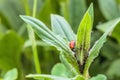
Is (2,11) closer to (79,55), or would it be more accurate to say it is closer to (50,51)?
(50,51)

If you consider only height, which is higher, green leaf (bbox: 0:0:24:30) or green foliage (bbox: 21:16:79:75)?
green foliage (bbox: 21:16:79:75)

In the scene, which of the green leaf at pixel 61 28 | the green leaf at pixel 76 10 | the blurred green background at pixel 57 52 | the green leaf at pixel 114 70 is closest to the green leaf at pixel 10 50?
the blurred green background at pixel 57 52

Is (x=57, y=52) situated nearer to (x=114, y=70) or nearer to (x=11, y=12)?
(x=114, y=70)

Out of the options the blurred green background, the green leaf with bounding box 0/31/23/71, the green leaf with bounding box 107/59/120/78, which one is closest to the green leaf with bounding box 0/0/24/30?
the blurred green background

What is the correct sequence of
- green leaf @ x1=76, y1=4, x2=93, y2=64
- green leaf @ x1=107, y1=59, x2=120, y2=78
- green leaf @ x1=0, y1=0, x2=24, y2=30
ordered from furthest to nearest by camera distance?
green leaf @ x1=0, y1=0, x2=24, y2=30
green leaf @ x1=107, y1=59, x2=120, y2=78
green leaf @ x1=76, y1=4, x2=93, y2=64

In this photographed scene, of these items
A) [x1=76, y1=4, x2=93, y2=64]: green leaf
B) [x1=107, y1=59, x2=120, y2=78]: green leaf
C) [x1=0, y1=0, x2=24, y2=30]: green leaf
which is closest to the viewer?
[x1=76, y1=4, x2=93, y2=64]: green leaf

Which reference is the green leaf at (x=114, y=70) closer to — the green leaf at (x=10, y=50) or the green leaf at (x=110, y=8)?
the green leaf at (x=110, y=8)

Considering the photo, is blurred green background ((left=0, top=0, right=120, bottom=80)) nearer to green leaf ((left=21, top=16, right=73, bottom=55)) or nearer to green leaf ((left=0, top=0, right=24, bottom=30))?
green leaf ((left=0, top=0, right=24, bottom=30))

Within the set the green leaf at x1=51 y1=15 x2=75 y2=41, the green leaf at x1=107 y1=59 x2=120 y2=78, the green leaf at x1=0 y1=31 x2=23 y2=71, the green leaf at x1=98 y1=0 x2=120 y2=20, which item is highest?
the green leaf at x1=51 y1=15 x2=75 y2=41
